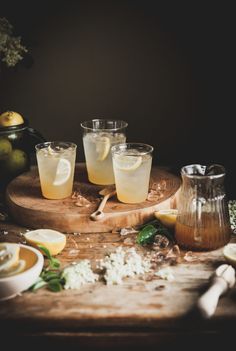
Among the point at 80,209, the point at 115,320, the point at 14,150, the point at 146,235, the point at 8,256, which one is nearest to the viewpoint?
the point at 115,320

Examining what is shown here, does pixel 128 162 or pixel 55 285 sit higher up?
pixel 128 162

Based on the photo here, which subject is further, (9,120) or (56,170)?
(9,120)

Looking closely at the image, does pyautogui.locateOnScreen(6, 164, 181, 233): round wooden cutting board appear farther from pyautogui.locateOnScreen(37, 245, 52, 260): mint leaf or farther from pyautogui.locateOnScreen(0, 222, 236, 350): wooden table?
pyautogui.locateOnScreen(0, 222, 236, 350): wooden table

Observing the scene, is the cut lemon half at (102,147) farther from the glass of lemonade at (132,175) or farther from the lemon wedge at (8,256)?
the lemon wedge at (8,256)

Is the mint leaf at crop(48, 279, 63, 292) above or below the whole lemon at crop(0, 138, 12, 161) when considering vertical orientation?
below

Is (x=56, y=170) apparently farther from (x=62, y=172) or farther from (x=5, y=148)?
(x=5, y=148)

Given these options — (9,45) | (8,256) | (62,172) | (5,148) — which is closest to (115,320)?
(8,256)

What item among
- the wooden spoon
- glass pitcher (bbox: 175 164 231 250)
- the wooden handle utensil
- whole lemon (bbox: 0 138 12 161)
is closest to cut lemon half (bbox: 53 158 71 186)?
the wooden spoon
